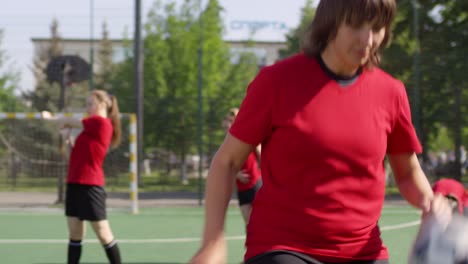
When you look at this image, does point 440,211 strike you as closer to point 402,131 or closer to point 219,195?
point 402,131

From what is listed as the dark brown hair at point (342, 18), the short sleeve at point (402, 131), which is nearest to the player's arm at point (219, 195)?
the dark brown hair at point (342, 18)

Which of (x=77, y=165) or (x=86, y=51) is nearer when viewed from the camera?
(x=77, y=165)

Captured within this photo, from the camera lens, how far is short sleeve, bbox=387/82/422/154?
8.70 feet

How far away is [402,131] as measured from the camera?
8.83 feet

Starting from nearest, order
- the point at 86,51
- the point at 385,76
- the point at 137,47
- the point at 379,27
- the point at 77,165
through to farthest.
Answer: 1. the point at 379,27
2. the point at 385,76
3. the point at 77,165
4. the point at 86,51
5. the point at 137,47

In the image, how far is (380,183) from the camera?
2.58 m

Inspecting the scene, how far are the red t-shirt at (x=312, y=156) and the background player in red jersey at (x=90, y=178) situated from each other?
14.1 ft

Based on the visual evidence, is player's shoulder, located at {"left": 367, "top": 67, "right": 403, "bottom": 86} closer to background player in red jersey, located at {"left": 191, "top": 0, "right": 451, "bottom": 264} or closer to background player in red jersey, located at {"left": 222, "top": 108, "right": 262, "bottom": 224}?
background player in red jersey, located at {"left": 191, "top": 0, "right": 451, "bottom": 264}

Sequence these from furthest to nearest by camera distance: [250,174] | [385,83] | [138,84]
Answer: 1. [138,84]
2. [250,174]
3. [385,83]

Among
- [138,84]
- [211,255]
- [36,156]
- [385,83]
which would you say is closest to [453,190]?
[385,83]

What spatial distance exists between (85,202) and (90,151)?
455 mm

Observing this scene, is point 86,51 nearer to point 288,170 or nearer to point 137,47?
point 137,47

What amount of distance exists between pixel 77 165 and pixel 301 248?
4.52 meters

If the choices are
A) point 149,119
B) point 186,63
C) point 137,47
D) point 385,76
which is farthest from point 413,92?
point 385,76
